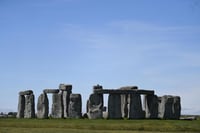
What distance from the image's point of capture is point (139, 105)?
52.9m

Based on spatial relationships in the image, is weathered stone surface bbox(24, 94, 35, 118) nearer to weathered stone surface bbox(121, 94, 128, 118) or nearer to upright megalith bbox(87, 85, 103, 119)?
upright megalith bbox(87, 85, 103, 119)

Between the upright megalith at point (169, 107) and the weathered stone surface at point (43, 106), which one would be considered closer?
the upright megalith at point (169, 107)

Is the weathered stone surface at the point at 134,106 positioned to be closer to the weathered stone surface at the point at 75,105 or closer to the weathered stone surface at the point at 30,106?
the weathered stone surface at the point at 75,105

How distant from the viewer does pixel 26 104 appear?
185ft

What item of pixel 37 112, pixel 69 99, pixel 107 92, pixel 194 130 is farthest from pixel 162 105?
pixel 194 130

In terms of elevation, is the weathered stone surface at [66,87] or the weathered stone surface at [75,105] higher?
the weathered stone surface at [66,87]

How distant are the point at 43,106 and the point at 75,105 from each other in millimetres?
3962

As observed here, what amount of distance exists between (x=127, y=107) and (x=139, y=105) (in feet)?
7.01

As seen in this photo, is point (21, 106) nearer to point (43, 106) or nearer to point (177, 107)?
point (43, 106)

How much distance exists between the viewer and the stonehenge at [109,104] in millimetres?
51875

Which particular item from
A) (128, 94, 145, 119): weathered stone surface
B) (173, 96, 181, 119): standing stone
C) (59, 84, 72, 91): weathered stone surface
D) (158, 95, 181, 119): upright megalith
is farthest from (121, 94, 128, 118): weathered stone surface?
(59, 84, 72, 91): weathered stone surface

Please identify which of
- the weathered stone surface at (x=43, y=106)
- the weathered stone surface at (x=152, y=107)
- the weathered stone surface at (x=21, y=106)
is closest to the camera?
the weathered stone surface at (x=152, y=107)

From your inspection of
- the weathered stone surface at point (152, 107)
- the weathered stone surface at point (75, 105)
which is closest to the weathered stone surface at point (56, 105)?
the weathered stone surface at point (75, 105)

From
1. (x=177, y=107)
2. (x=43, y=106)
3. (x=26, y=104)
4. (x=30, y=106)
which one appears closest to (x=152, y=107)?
(x=177, y=107)
